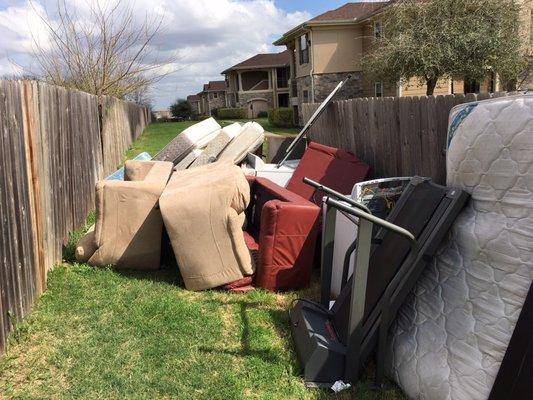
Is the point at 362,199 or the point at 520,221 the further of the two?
the point at 362,199

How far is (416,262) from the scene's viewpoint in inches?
107

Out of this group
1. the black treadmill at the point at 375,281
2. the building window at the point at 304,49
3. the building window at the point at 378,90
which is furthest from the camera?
the building window at the point at 304,49

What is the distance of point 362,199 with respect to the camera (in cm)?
406

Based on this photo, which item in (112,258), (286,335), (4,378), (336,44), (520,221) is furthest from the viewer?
(336,44)

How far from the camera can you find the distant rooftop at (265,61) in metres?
47.1

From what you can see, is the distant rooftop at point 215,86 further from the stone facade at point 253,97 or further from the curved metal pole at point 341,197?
the curved metal pole at point 341,197

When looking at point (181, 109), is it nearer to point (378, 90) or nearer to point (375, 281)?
point (378, 90)

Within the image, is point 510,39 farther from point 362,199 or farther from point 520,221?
point 520,221

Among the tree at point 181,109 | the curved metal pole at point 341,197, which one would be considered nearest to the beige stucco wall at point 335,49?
the curved metal pole at point 341,197

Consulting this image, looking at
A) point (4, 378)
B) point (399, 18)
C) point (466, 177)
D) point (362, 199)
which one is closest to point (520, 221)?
point (466, 177)

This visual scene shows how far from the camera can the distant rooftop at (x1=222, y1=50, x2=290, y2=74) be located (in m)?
47.1

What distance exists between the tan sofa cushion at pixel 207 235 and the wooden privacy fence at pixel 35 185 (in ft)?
3.64

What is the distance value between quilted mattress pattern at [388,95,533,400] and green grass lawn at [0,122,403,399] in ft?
1.27

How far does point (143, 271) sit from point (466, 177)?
3352 mm
